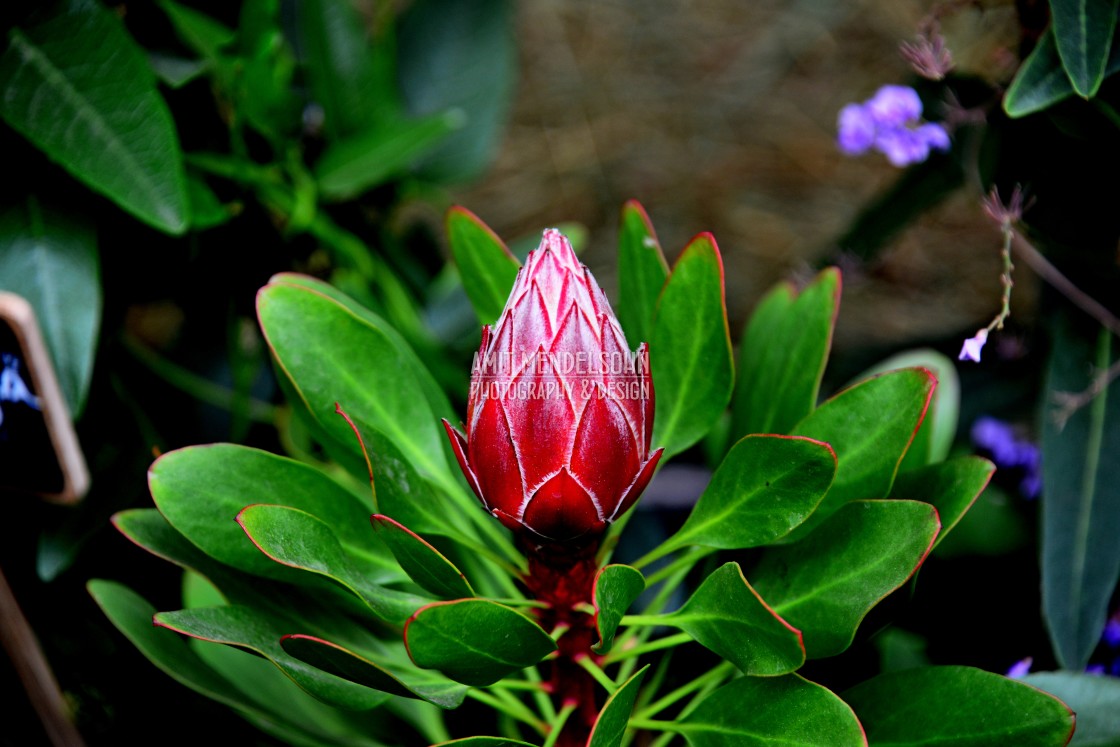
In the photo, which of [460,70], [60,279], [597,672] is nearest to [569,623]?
[597,672]

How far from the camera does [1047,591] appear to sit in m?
0.67

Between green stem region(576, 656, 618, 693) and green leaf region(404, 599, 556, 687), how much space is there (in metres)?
0.05

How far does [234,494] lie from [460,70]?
0.75 meters

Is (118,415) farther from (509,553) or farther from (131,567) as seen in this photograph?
(509,553)

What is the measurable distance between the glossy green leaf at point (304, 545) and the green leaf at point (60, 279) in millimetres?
285

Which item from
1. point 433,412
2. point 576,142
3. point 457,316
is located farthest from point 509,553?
point 576,142

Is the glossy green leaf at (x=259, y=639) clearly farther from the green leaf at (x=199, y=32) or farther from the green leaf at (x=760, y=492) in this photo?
the green leaf at (x=199, y=32)

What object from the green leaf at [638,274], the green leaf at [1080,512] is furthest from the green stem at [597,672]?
the green leaf at [1080,512]

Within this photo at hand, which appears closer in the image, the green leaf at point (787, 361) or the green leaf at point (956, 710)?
the green leaf at point (956, 710)

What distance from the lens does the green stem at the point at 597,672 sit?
0.50 metres

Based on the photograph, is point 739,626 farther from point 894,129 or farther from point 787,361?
point 894,129

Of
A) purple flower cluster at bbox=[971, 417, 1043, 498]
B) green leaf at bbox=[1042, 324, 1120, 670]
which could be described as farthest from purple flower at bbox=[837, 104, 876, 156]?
purple flower cluster at bbox=[971, 417, 1043, 498]

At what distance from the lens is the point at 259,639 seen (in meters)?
0.48

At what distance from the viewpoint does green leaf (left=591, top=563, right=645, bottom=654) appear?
436 millimetres
